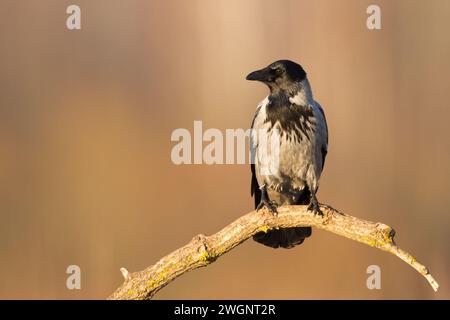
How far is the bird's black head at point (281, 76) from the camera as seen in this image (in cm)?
551

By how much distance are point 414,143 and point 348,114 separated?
3.34 ft

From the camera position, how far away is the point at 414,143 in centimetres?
1017

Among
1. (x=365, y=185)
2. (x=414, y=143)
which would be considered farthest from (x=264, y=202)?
(x=414, y=143)

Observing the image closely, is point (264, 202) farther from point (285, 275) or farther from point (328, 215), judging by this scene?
point (285, 275)

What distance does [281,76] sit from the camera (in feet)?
18.2

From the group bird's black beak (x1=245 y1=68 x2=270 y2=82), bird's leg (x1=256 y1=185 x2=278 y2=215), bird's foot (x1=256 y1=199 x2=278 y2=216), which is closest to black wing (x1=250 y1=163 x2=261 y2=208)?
bird's leg (x1=256 y1=185 x2=278 y2=215)

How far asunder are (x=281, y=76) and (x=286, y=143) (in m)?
0.58

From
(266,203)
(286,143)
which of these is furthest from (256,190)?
(266,203)

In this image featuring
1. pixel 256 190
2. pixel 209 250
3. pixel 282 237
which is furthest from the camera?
pixel 256 190

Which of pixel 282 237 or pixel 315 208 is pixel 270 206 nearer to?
pixel 315 208

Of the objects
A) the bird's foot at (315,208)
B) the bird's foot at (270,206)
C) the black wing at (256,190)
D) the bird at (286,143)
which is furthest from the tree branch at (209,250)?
the black wing at (256,190)

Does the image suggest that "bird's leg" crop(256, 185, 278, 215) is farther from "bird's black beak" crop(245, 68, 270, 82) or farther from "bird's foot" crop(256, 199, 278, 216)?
"bird's black beak" crop(245, 68, 270, 82)

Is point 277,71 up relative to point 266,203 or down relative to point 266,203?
up

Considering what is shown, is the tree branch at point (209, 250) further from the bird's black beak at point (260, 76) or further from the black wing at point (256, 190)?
the bird's black beak at point (260, 76)
